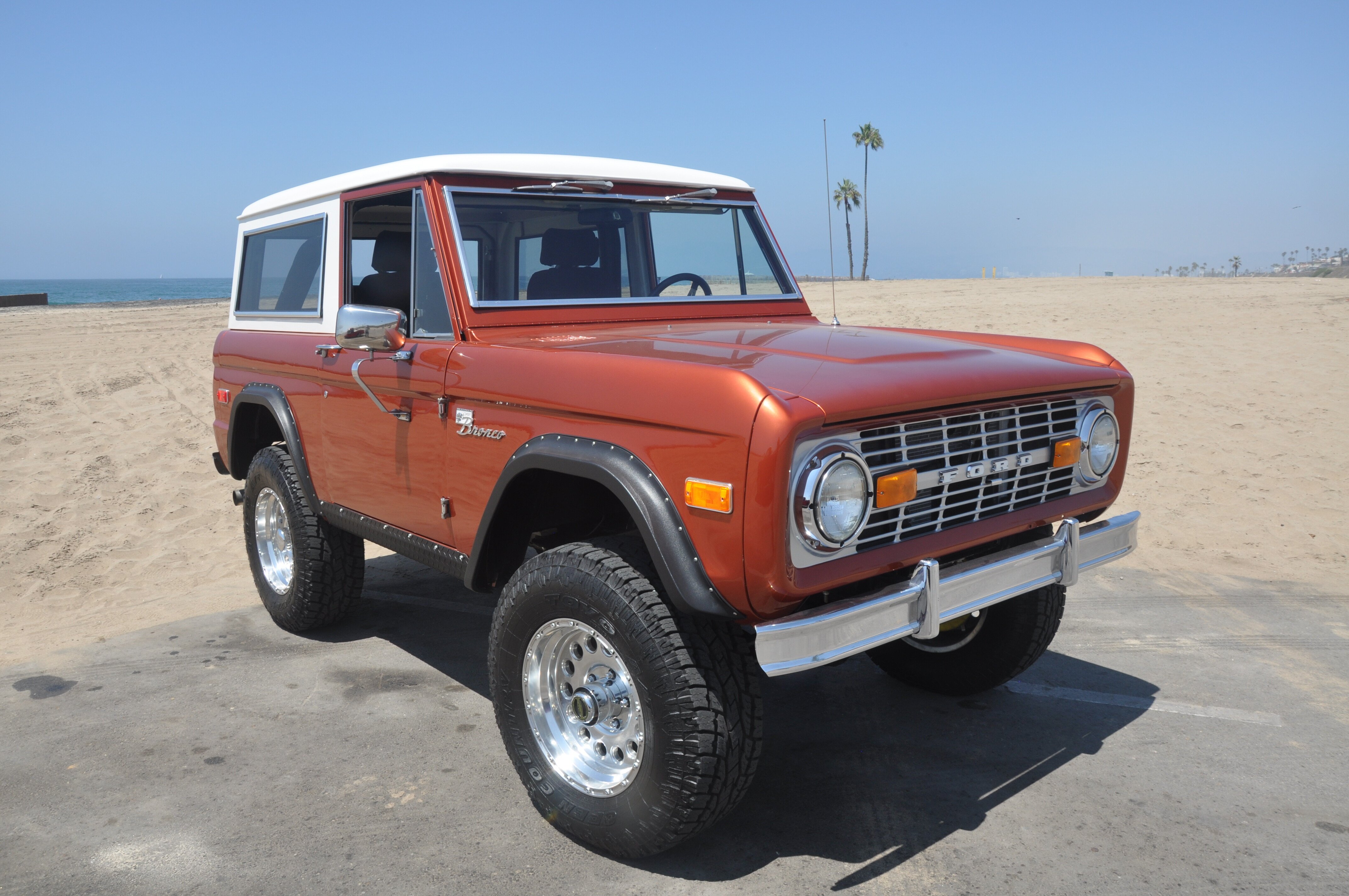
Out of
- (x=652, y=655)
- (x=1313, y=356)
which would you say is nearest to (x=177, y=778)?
(x=652, y=655)

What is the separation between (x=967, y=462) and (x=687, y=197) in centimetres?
198

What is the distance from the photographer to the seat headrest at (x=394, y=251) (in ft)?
12.9

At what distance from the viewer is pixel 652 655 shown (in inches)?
102

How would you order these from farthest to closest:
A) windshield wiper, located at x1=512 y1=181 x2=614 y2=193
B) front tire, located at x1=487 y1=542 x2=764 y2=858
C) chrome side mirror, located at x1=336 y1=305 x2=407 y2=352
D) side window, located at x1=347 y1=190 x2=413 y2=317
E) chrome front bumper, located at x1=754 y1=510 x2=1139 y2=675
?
side window, located at x1=347 y1=190 x2=413 y2=317, windshield wiper, located at x1=512 y1=181 x2=614 y2=193, chrome side mirror, located at x1=336 y1=305 x2=407 y2=352, front tire, located at x1=487 y1=542 x2=764 y2=858, chrome front bumper, located at x1=754 y1=510 x2=1139 y2=675

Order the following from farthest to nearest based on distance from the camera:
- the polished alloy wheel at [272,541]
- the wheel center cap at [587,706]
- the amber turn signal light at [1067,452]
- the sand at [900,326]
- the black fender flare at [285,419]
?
the sand at [900,326] < the polished alloy wheel at [272,541] < the black fender flare at [285,419] < the amber turn signal light at [1067,452] < the wheel center cap at [587,706]

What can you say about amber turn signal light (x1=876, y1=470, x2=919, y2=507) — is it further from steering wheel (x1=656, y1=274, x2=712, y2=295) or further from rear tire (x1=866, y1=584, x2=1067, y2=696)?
steering wheel (x1=656, y1=274, x2=712, y2=295)

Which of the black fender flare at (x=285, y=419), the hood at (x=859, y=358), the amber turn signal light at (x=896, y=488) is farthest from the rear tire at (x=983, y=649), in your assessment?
the black fender flare at (x=285, y=419)

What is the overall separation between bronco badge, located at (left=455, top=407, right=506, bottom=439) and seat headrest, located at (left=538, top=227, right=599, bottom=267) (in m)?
0.78

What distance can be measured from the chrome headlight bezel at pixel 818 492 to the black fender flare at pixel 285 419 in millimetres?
2855

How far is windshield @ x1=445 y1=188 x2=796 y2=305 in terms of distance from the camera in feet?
12.0

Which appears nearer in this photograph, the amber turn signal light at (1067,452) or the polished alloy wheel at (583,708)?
the polished alloy wheel at (583,708)

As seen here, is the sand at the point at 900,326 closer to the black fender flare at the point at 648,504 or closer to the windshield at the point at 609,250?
the windshield at the point at 609,250

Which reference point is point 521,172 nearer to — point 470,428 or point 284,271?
point 470,428

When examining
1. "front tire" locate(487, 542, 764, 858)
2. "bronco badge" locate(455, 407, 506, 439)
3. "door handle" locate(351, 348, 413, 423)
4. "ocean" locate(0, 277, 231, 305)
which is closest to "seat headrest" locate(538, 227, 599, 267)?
"door handle" locate(351, 348, 413, 423)
